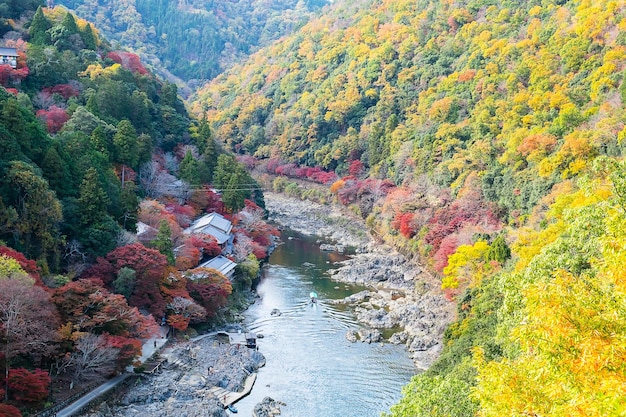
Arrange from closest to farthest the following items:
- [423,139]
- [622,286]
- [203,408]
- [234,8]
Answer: [622,286], [203,408], [423,139], [234,8]

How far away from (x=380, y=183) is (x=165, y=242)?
89.2ft

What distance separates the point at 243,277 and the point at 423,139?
73.9 feet

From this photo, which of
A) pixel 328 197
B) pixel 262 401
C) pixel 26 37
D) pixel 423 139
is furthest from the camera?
pixel 328 197

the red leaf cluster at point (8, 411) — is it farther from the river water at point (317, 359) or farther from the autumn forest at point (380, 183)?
the river water at point (317, 359)

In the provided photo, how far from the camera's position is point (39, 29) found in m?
43.9

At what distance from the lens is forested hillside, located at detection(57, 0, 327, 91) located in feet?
338

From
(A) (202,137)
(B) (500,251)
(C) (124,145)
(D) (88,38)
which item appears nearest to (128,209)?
(C) (124,145)

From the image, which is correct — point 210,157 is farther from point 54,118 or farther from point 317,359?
point 317,359

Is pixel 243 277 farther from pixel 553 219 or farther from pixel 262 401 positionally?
pixel 553 219

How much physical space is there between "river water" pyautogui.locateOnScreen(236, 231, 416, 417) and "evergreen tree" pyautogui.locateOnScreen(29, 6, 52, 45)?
963 inches

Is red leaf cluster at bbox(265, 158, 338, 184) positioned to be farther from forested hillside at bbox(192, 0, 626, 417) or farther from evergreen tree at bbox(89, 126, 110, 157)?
evergreen tree at bbox(89, 126, 110, 157)

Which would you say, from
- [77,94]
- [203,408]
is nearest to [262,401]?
[203,408]

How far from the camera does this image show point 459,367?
18062 mm

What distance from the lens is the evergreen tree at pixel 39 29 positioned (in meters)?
43.1
